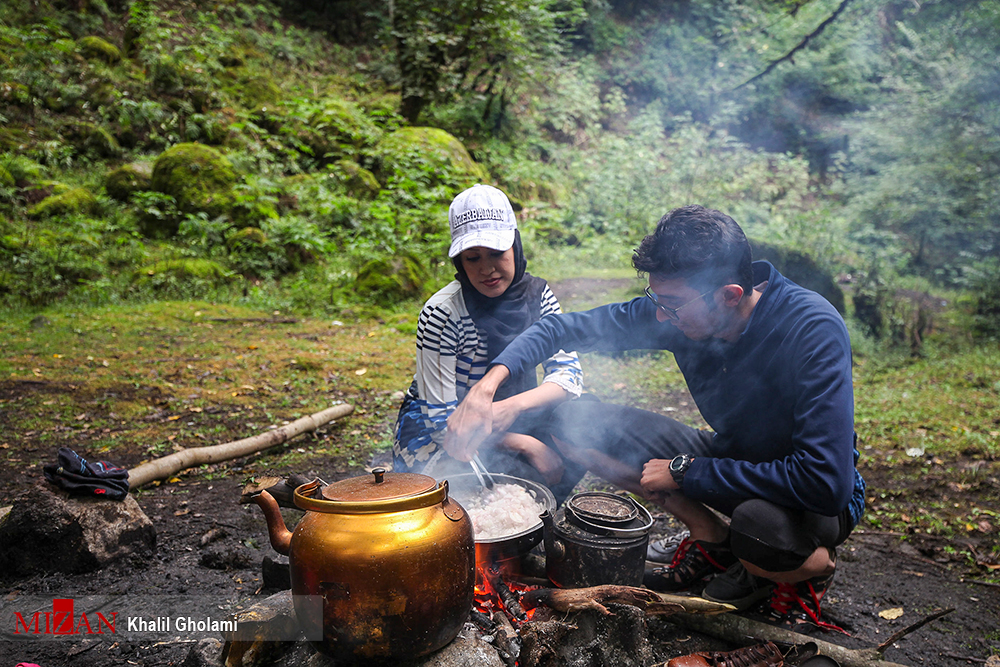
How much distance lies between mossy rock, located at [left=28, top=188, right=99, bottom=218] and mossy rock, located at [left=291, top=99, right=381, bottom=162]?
454cm

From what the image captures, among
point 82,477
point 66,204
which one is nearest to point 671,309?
point 82,477

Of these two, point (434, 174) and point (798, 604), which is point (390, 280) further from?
point (798, 604)

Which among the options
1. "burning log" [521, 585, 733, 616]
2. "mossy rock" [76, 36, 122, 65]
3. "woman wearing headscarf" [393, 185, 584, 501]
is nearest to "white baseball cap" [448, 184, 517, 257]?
"woman wearing headscarf" [393, 185, 584, 501]

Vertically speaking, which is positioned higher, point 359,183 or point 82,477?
point 359,183

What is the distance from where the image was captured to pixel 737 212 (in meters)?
15.1

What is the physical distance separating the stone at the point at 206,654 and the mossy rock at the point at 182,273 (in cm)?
910

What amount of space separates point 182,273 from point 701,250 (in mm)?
9921

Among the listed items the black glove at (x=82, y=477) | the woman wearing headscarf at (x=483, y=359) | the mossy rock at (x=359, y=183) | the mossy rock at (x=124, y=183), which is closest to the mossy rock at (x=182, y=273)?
the mossy rock at (x=124, y=183)

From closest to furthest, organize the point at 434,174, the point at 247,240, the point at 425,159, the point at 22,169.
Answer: the point at 247,240 < the point at 22,169 < the point at 425,159 < the point at 434,174

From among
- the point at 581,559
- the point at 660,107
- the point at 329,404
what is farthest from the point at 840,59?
the point at 581,559

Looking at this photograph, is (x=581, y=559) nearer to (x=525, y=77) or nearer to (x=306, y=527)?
(x=306, y=527)

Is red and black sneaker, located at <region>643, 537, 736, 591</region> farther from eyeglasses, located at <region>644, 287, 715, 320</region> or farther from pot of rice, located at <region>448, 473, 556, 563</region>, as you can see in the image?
eyeglasses, located at <region>644, 287, 715, 320</region>

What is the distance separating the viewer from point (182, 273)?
9930 millimetres

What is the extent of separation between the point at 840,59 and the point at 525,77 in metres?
12.3
